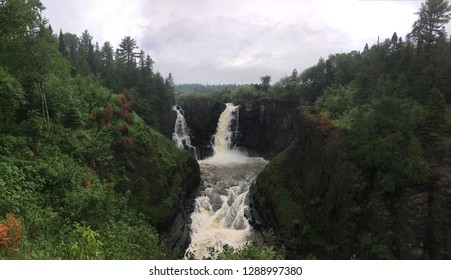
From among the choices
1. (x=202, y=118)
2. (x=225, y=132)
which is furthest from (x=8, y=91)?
(x=202, y=118)

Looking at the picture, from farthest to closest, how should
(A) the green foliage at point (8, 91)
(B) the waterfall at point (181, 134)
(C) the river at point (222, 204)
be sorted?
(B) the waterfall at point (181, 134), (C) the river at point (222, 204), (A) the green foliage at point (8, 91)

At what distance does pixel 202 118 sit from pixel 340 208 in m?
42.4

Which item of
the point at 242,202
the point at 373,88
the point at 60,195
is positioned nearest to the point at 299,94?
the point at 373,88

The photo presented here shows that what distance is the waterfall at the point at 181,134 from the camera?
57.0 meters

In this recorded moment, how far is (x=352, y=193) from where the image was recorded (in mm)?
22969

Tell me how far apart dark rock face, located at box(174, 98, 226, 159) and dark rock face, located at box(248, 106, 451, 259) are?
28.7m

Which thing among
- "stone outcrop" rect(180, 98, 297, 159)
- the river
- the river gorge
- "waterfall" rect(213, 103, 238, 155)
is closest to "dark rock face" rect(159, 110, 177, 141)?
"stone outcrop" rect(180, 98, 297, 159)

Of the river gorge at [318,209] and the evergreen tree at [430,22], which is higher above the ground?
the evergreen tree at [430,22]

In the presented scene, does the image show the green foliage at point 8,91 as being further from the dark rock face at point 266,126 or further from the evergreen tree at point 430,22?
the dark rock face at point 266,126

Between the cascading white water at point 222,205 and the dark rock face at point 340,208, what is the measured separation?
6.11ft

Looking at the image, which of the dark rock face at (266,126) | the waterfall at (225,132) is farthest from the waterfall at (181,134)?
the dark rock face at (266,126)

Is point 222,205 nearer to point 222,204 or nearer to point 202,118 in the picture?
point 222,204

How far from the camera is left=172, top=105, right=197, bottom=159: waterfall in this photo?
57.0 m
